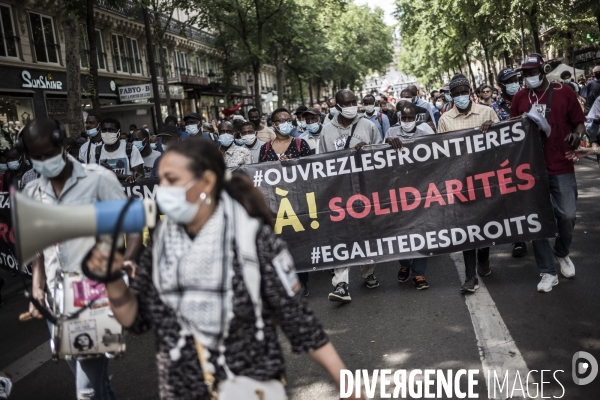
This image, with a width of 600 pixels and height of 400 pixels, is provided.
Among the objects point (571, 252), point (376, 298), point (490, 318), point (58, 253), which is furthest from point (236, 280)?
point (571, 252)

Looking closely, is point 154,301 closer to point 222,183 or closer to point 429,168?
point 222,183

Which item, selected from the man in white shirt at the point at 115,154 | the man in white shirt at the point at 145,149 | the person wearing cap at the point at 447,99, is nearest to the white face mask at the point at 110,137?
the man in white shirt at the point at 115,154

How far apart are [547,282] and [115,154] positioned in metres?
5.47

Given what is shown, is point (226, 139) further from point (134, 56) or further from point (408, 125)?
point (134, 56)

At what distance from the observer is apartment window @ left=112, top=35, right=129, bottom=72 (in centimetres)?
3169

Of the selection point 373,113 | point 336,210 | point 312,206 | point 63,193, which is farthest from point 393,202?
point 373,113

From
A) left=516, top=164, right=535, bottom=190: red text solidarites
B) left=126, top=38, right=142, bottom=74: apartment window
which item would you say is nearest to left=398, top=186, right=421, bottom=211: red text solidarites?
left=516, top=164, right=535, bottom=190: red text solidarites

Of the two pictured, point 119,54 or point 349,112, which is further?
point 119,54

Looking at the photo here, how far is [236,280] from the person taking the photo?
2.20 metres

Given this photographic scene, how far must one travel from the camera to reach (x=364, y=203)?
6.36m

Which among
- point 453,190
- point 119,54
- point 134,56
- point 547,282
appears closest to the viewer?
point 547,282

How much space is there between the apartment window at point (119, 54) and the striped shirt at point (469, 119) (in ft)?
90.4

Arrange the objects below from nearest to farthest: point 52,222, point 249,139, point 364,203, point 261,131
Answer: point 52,222 → point 364,203 → point 249,139 → point 261,131

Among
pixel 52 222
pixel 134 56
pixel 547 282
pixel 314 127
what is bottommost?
pixel 547 282
